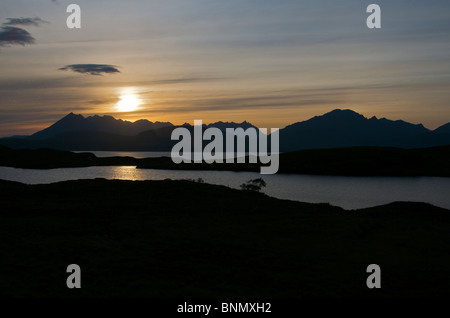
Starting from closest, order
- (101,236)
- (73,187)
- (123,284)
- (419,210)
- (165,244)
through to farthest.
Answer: (123,284)
(165,244)
(101,236)
(419,210)
(73,187)

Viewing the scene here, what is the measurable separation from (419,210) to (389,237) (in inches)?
969

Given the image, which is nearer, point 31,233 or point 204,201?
point 31,233

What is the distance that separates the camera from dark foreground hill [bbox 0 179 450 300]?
28938mm

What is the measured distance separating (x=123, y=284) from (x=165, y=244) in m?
10.8

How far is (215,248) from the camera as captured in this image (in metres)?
38.7

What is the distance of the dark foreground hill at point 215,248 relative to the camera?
2894 centimetres

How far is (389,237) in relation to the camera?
45969mm

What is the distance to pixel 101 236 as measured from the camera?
4272cm

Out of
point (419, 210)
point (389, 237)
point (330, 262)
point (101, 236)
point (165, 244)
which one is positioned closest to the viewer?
point (330, 262)
